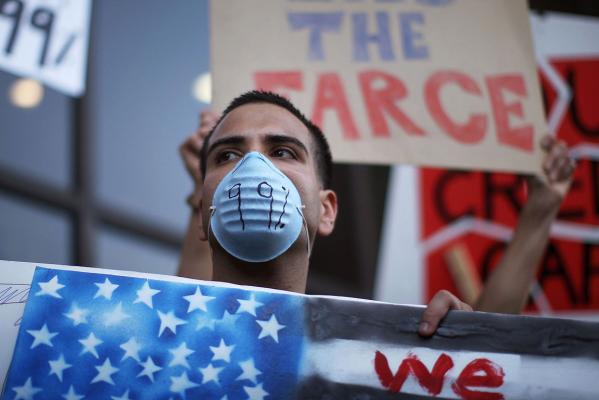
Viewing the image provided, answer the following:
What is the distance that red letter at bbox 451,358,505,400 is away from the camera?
129cm

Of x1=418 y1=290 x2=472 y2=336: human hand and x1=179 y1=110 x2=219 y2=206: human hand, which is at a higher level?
x1=179 y1=110 x2=219 y2=206: human hand

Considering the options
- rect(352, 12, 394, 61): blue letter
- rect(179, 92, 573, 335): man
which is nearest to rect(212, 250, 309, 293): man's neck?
rect(179, 92, 573, 335): man

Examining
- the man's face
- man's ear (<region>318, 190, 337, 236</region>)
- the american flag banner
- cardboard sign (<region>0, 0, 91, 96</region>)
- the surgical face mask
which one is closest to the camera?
the american flag banner

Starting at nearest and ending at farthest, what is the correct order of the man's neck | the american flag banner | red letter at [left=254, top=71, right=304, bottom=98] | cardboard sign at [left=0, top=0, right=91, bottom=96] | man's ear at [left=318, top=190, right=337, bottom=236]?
the american flag banner < the man's neck < man's ear at [left=318, top=190, right=337, bottom=236] < red letter at [left=254, top=71, right=304, bottom=98] < cardboard sign at [left=0, top=0, right=91, bottom=96]

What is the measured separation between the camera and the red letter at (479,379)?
50.7 inches

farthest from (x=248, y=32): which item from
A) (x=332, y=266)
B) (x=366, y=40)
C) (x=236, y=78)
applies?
(x=332, y=266)

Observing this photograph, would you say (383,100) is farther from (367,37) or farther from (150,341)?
(150,341)

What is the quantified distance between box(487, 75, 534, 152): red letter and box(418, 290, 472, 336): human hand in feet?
3.91

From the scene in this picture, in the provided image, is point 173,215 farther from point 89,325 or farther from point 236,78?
point 89,325

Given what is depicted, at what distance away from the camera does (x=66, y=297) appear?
1.32m

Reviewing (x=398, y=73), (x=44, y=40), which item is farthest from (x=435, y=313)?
(x=44, y=40)

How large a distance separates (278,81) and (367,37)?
0.40 metres

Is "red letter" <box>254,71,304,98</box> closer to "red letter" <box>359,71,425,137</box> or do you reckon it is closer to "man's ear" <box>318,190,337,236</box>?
"red letter" <box>359,71,425,137</box>

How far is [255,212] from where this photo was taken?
5.26 feet
